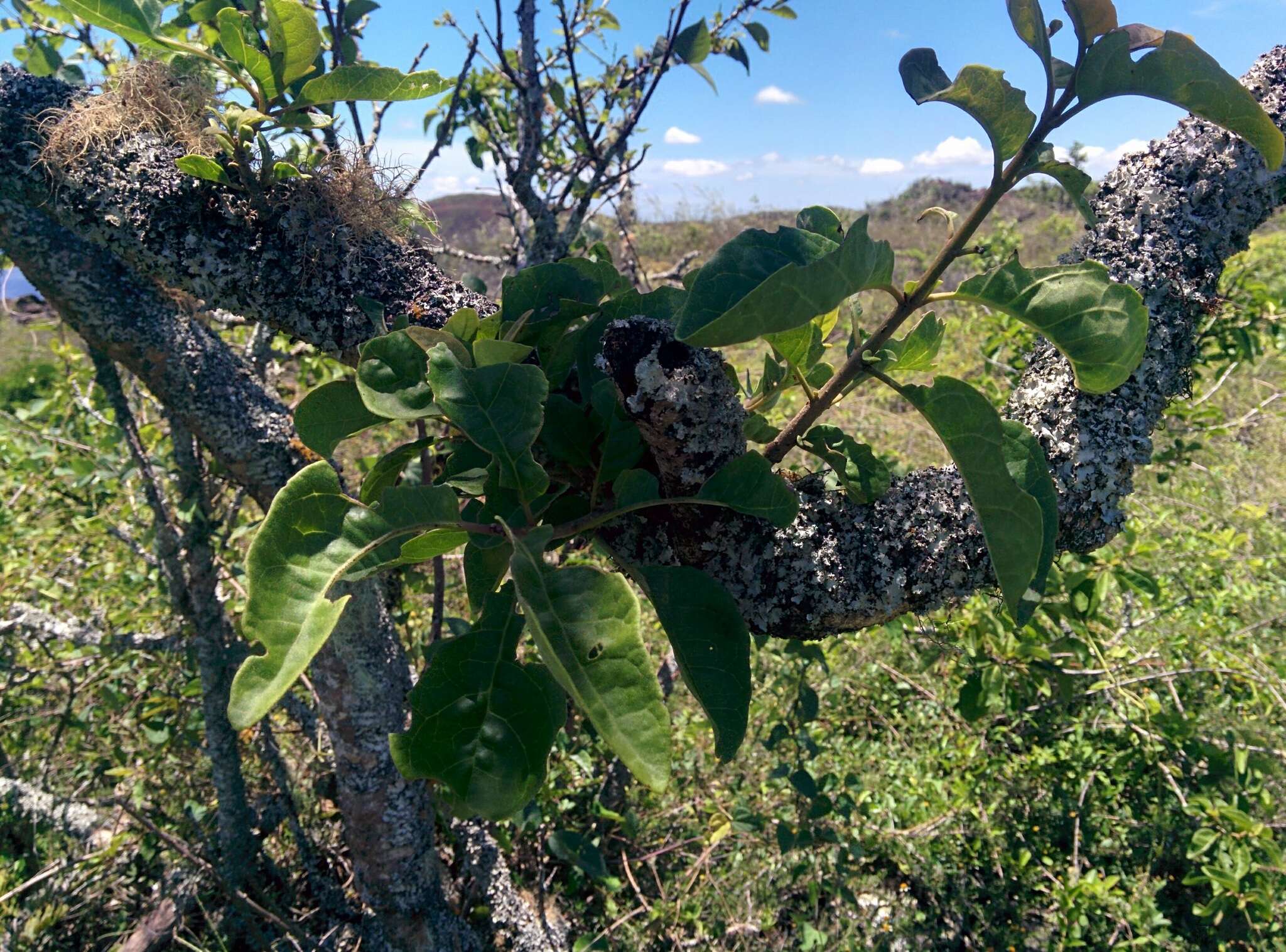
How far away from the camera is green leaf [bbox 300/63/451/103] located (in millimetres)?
918

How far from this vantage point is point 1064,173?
67cm

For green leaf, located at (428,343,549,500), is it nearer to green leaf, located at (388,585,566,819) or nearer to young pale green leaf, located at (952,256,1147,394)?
green leaf, located at (388,585,566,819)

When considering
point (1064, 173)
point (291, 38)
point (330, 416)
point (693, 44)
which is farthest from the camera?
point (693, 44)

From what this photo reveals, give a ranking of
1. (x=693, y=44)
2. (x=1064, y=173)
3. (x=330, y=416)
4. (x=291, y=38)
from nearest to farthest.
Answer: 1. (x=1064, y=173)
2. (x=330, y=416)
3. (x=291, y=38)
4. (x=693, y=44)

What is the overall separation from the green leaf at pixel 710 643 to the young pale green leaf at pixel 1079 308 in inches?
14.1

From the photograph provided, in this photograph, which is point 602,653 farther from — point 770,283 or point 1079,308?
point 1079,308

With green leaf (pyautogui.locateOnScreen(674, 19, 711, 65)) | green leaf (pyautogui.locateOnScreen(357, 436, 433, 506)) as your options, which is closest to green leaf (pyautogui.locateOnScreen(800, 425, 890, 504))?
green leaf (pyautogui.locateOnScreen(357, 436, 433, 506))

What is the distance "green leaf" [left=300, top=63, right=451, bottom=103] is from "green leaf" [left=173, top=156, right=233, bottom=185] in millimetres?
141

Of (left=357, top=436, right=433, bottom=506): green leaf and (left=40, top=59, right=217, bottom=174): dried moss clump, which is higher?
(left=40, top=59, right=217, bottom=174): dried moss clump

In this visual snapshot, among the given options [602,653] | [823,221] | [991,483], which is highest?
[823,221]

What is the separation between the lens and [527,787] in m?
0.67

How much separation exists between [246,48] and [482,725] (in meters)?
0.83

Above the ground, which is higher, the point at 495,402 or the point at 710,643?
the point at 495,402

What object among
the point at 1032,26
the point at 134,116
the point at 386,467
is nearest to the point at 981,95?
the point at 1032,26
